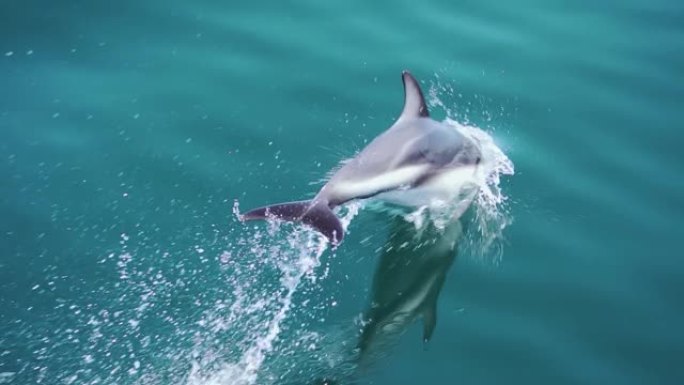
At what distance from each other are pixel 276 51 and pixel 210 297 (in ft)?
11.2

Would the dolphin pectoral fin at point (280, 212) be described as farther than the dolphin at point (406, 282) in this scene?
No

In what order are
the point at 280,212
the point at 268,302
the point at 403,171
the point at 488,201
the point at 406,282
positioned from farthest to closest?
the point at 488,201, the point at 403,171, the point at 406,282, the point at 268,302, the point at 280,212

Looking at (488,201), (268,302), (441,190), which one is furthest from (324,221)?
(488,201)

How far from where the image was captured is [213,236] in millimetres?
4855

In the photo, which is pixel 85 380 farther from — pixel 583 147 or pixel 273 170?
pixel 583 147

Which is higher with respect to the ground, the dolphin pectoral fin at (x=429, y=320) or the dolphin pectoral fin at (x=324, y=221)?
the dolphin pectoral fin at (x=324, y=221)

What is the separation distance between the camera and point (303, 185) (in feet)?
17.5

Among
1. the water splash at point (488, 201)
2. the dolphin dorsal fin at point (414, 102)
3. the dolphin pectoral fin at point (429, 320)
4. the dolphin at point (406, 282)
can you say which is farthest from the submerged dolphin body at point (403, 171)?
the dolphin pectoral fin at point (429, 320)

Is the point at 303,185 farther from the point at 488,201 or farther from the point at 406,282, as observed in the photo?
the point at 488,201

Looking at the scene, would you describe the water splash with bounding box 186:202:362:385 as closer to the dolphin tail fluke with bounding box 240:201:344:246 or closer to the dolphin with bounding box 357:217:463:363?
the dolphin with bounding box 357:217:463:363

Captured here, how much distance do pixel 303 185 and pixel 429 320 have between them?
5.05 ft

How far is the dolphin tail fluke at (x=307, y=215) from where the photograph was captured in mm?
4137

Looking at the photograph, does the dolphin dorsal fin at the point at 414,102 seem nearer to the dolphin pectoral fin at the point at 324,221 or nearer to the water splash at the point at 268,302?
the water splash at the point at 268,302

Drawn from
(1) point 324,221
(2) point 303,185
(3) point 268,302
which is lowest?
(3) point 268,302
